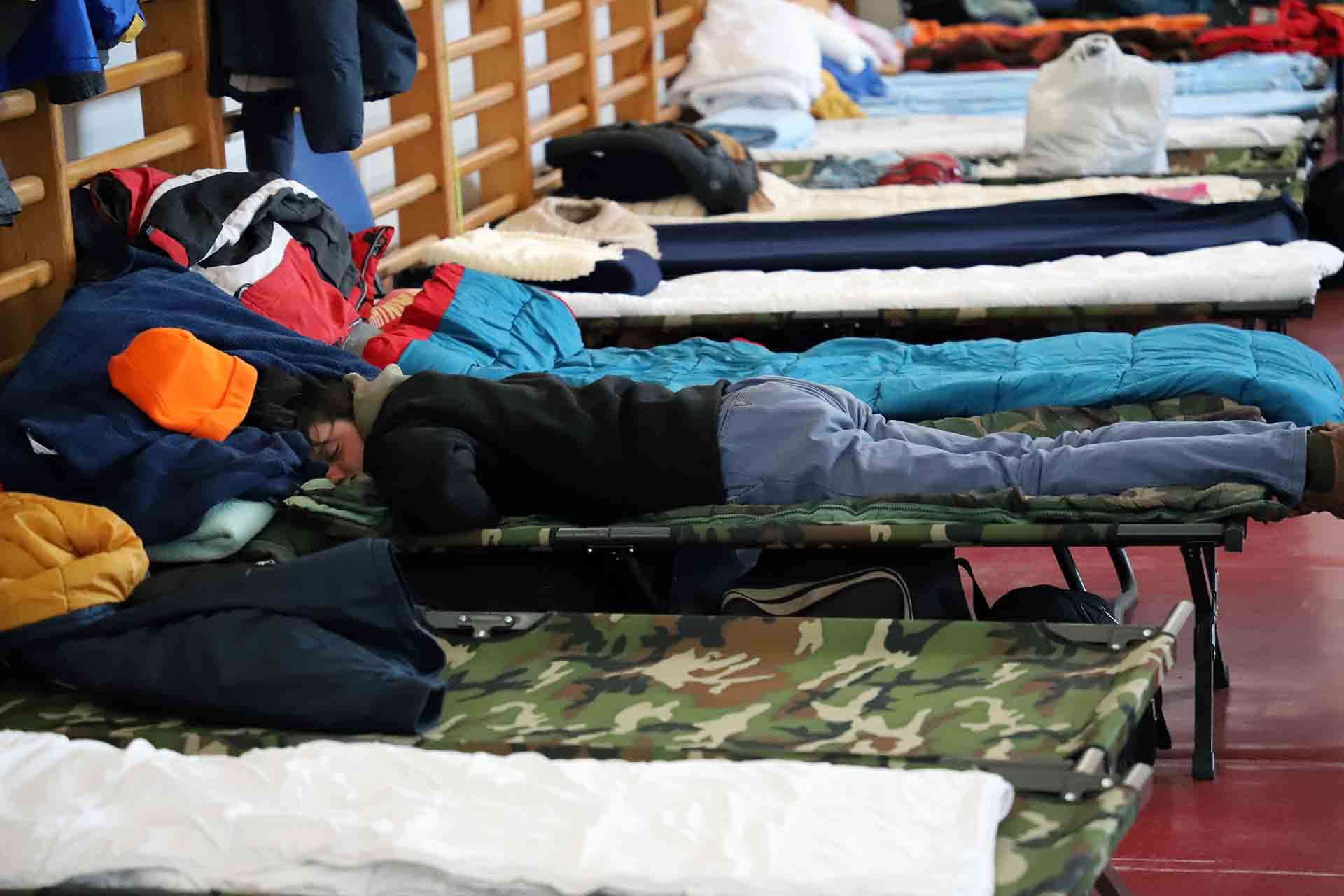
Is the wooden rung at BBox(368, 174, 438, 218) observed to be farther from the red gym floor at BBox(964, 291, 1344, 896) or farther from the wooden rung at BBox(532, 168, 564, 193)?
the red gym floor at BBox(964, 291, 1344, 896)

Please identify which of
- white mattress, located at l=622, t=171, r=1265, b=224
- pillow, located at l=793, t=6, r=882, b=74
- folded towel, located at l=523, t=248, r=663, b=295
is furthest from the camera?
pillow, located at l=793, t=6, r=882, b=74

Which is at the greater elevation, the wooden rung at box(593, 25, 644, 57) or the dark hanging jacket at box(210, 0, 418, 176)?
the dark hanging jacket at box(210, 0, 418, 176)

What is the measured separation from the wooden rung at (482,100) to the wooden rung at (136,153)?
1369mm

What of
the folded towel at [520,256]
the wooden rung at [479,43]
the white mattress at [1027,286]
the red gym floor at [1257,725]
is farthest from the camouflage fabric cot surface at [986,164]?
the red gym floor at [1257,725]

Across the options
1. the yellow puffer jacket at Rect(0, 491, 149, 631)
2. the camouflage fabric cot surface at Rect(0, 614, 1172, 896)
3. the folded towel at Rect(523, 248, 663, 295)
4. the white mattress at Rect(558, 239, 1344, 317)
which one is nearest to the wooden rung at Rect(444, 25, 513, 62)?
the folded towel at Rect(523, 248, 663, 295)

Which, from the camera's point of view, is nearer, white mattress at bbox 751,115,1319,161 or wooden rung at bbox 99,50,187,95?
wooden rung at bbox 99,50,187,95

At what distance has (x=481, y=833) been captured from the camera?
165 cm

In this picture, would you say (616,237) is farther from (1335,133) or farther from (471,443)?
(1335,133)

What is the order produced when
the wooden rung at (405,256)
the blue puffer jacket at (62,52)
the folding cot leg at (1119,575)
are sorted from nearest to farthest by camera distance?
1. the blue puffer jacket at (62,52)
2. the folding cot leg at (1119,575)
3. the wooden rung at (405,256)

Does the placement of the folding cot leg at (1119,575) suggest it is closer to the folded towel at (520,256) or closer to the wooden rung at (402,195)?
the folded towel at (520,256)

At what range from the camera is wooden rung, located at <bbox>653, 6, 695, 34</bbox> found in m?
Result: 6.42

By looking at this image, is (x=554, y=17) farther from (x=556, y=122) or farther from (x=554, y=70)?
(x=556, y=122)

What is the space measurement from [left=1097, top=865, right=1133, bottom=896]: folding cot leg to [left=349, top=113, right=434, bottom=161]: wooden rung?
2745mm

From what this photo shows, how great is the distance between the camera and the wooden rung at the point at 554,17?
5.10 meters
